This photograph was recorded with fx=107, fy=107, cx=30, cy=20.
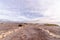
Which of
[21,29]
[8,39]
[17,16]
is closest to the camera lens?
[8,39]

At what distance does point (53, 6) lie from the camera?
106 centimetres

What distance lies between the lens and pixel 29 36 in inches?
35.2

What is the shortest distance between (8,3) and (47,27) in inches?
18.1

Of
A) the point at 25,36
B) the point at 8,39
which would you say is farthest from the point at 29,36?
the point at 8,39

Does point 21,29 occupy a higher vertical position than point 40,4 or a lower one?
lower

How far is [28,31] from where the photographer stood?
3.15 ft

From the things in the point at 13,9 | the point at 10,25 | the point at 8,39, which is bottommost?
the point at 8,39

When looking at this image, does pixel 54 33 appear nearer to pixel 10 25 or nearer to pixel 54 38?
pixel 54 38

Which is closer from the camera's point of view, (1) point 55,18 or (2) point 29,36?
(2) point 29,36

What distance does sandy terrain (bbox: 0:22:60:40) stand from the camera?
89cm

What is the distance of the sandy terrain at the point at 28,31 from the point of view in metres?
0.89

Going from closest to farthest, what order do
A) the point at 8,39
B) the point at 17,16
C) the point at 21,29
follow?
1. the point at 8,39
2. the point at 21,29
3. the point at 17,16

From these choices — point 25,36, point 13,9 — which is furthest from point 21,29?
point 13,9

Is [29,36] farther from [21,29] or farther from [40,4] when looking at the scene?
[40,4]
